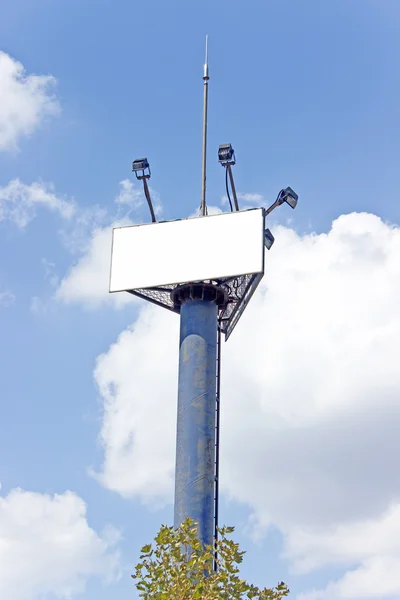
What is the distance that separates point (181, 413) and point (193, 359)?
252 cm

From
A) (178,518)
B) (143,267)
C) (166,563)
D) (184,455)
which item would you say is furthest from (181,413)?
(166,563)

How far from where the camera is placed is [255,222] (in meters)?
44.7

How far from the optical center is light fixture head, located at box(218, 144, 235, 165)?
46.7 metres

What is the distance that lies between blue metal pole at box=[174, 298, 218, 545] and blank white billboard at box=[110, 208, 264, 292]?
1.69 m

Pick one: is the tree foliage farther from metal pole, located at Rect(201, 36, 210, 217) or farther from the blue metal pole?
metal pole, located at Rect(201, 36, 210, 217)

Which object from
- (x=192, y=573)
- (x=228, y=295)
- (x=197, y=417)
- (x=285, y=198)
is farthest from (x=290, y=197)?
(x=192, y=573)

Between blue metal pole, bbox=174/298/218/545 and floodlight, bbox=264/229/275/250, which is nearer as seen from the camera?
blue metal pole, bbox=174/298/218/545

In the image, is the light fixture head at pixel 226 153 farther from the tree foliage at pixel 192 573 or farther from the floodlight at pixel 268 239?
the tree foliage at pixel 192 573

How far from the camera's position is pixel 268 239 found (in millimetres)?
45500

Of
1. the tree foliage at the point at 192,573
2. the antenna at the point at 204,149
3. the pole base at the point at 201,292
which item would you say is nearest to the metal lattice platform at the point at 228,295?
the pole base at the point at 201,292

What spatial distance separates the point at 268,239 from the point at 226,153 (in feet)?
16.0

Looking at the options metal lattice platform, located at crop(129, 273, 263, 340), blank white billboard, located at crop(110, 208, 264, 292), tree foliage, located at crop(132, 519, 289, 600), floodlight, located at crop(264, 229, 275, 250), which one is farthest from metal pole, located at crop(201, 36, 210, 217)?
tree foliage, located at crop(132, 519, 289, 600)

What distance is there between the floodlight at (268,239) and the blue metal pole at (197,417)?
3.91 metres

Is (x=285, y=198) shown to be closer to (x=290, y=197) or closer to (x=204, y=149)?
(x=290, y=197)
